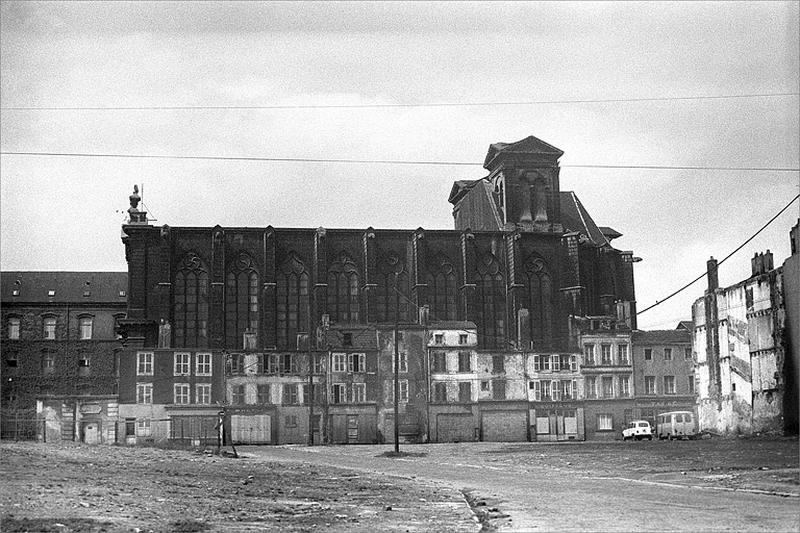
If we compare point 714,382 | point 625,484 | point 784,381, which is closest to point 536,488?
point 625,484

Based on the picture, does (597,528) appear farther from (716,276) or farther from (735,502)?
(716,276)

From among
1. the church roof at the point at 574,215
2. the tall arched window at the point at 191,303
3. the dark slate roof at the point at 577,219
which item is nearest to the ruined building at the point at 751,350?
the dark slate roof at the point at 577,219

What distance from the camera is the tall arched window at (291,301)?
265 ft

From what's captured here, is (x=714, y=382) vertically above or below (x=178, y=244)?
below

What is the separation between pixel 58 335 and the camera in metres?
96.9

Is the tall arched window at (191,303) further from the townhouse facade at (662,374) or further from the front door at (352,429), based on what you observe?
the townhouse facade at (662,374)

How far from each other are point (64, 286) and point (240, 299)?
2620cm

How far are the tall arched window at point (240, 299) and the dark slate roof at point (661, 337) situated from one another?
2792 centimetres

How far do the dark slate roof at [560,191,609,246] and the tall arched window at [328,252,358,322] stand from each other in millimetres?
20276

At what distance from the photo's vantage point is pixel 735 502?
19.2m

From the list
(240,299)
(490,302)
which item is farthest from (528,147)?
(240,299)

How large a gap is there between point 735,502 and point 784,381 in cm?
2982

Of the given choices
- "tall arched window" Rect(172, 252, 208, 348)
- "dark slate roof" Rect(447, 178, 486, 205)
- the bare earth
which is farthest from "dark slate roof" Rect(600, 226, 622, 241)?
the bare earth

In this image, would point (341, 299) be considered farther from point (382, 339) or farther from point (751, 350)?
point (751, 350)
